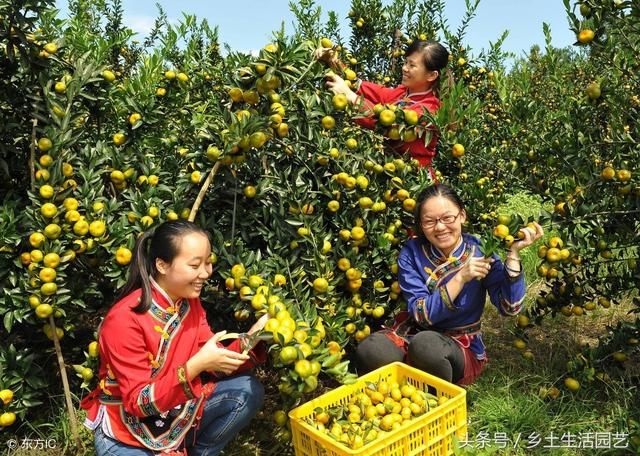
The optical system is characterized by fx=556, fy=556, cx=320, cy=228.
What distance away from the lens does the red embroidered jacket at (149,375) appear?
5.92 feet

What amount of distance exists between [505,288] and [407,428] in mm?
770

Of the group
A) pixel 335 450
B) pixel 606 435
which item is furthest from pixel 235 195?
pixel 606 435

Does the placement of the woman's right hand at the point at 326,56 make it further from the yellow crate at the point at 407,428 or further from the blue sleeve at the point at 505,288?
the yellow crate at the point at 407,428

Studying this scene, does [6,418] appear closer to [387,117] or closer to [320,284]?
[320,284]

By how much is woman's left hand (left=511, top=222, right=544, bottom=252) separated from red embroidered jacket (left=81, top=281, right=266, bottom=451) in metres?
1.13

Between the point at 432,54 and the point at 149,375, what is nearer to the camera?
the point at 149,375

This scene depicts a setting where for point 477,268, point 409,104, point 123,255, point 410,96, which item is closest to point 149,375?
point 123,255

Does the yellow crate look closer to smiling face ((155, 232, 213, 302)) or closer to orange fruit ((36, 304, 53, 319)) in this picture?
smiling face ((155, 232, 213, 302))

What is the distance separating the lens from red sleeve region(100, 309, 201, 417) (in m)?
1.79

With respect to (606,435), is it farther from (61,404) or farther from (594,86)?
(61,404)


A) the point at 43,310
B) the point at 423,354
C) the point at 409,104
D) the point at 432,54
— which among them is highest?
the point at 432,54

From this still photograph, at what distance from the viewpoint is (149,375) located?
1.86 meters

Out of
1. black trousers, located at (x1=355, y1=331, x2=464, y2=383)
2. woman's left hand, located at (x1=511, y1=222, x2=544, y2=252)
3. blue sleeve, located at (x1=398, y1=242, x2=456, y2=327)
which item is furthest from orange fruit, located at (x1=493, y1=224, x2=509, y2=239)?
black trousers, located at (x1=355, y1=331, x2=464, y2=383)

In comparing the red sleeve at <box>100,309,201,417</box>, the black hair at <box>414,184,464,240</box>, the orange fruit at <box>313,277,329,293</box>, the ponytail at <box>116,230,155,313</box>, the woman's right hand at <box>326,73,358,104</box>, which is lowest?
the red sleeve at <box>100,309,201,417</box>
